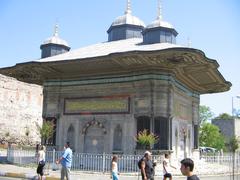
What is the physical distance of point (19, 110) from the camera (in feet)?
119

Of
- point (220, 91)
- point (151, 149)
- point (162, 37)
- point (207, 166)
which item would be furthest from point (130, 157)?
point (220, 91)

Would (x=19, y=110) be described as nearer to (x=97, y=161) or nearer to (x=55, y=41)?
(x=55, y=41)

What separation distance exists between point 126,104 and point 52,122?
4.95 m

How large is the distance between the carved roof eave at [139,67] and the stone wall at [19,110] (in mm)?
11998

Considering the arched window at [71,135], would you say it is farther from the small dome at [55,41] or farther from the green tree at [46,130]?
the small dome at [55,41]

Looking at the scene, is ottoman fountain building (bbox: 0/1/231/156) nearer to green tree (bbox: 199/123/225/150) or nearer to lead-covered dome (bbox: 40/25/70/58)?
lead-covered dome (bbox: 40/25/70/58)

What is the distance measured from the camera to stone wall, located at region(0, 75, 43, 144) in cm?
3428

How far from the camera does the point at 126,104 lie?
61.9 ft

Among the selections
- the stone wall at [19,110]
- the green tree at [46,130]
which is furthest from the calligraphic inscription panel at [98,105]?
the stone wall at [19,110]

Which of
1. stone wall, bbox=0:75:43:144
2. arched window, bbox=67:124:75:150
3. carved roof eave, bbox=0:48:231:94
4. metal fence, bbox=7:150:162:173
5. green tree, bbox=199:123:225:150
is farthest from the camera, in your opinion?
green tree, bbox=199:123:225:150

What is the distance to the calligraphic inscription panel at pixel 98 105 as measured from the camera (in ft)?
62.2

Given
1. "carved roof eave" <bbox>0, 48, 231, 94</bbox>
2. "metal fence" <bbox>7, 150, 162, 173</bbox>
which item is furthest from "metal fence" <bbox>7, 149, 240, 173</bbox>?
"carved roof eave" <bbox>0, 48, 231, 94</bbox>

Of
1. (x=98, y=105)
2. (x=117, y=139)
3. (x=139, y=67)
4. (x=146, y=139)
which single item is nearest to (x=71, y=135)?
(x=98, y=105)

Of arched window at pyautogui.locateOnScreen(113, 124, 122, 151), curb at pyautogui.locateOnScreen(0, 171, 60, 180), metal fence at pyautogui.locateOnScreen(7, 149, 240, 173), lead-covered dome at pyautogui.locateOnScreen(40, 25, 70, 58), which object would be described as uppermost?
lead-covered dome at pyautogui.locateOnScreen(40, 25, 70, 58)
